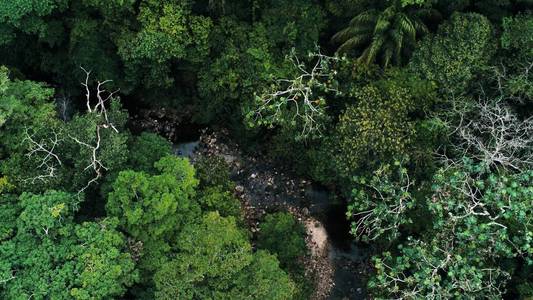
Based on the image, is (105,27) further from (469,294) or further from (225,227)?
(469,294)

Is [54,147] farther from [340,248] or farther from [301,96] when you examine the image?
[340,248]

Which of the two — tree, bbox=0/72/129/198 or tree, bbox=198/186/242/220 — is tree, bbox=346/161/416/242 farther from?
tree, bbox=0/72/129/198

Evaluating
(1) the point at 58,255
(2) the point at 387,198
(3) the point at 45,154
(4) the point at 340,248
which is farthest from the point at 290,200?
(1) the point at 58,255

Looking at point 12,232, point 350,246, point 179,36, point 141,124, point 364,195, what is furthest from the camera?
point 141,124

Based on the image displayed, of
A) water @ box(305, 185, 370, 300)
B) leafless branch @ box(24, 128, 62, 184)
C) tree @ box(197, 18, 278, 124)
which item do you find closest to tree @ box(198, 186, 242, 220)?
tree @ box(197, 18, 278, 124)

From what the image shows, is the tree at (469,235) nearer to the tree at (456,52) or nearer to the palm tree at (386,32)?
the tree at (456,52)

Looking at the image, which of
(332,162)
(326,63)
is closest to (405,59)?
(326,63)
